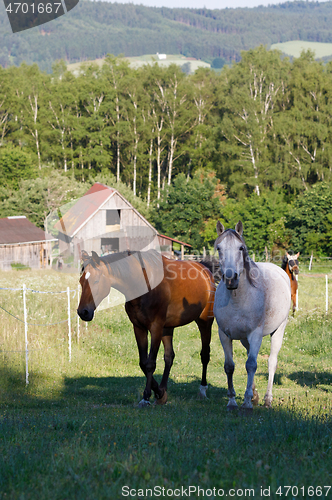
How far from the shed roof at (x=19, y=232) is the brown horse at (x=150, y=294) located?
1483 inches

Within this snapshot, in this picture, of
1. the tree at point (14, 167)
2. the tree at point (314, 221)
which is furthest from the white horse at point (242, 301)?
the tree at point (14, 167)

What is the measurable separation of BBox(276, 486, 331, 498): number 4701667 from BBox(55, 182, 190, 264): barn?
127 feet

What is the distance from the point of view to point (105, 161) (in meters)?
61.6

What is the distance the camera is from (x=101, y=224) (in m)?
45.5

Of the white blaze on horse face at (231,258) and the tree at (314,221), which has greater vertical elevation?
the white blaze on horse face at (231,258)

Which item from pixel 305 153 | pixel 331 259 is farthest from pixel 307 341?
pixel 305 153

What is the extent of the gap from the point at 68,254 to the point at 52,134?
849 inches

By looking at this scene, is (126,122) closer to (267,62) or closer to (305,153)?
(267,62)

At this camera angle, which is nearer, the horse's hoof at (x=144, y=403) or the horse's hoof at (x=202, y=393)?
the horse's hoof at (x=144, y=403)

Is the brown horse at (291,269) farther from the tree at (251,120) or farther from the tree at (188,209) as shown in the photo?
the tree at (251,120)

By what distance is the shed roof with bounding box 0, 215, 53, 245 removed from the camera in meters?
43.9

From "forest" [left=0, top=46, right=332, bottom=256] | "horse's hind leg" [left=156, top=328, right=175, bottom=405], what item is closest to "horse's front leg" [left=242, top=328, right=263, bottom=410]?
"horse's hind leg" [left=156, top=328, right=175, bottom=405]

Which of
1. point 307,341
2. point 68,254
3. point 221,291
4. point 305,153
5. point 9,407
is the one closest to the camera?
point 221,291

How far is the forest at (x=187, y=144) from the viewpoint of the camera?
162 feet
